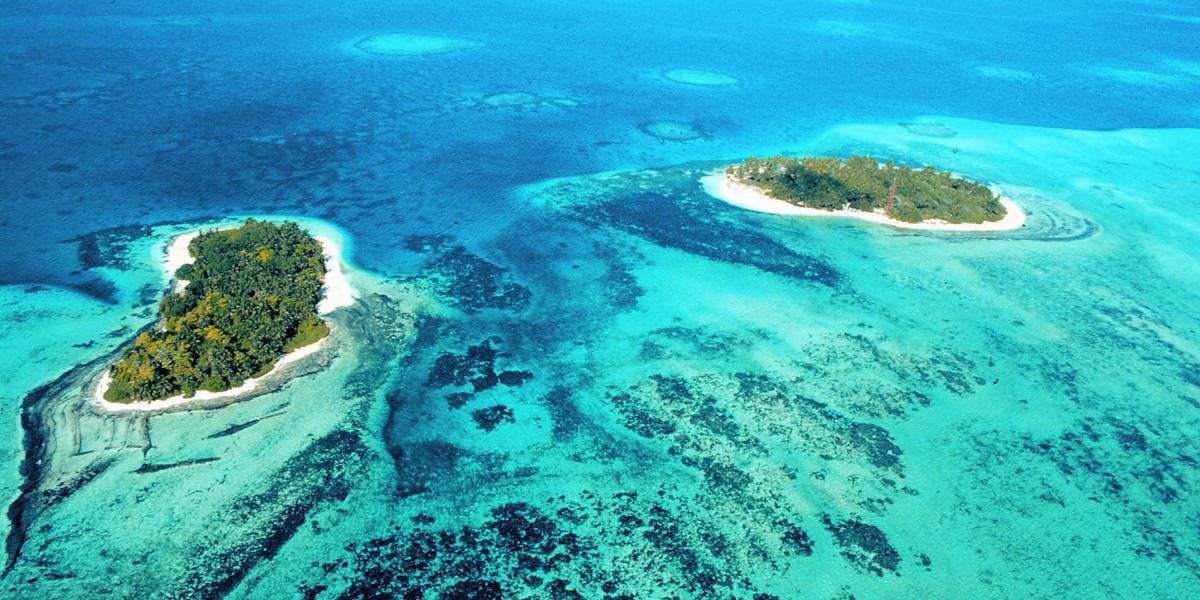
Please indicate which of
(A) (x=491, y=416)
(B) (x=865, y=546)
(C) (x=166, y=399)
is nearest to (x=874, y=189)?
(B) (x=865, y=546)

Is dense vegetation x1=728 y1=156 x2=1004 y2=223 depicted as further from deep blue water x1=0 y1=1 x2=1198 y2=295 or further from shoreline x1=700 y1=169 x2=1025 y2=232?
deep blue water x1=0 y1=1 x2=1198 y2=295

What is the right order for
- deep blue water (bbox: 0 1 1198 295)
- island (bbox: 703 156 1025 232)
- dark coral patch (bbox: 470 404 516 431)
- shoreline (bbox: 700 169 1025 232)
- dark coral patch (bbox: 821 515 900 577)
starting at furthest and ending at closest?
island (bbox: 703 156 1025 232)
shoreline (bbox: 700 169 1025 232)
deep blue water (bbox: 0 1 1198 295)
dark coral patch (bbox: 470 404 516 431)
dark coral patch (bbox: 821 515 900 577)

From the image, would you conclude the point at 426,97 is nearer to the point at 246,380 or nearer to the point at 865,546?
the point at 246,380

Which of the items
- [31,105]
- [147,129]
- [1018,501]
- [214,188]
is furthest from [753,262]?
[31,105]

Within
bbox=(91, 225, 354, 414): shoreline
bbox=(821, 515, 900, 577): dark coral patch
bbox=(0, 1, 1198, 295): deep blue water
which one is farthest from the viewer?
bbox=(0, 1, 1198, 295): deep blue water

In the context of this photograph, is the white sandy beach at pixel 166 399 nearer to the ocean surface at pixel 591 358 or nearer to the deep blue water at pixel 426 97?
the ocean surface at pixel 591 358

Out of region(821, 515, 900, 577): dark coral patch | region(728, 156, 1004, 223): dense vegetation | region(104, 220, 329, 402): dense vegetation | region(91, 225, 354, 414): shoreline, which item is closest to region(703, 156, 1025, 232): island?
region(728, 156, 1004, 223): dense vegetation

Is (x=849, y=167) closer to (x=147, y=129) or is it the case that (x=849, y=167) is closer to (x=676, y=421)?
(x=676, y=421)
